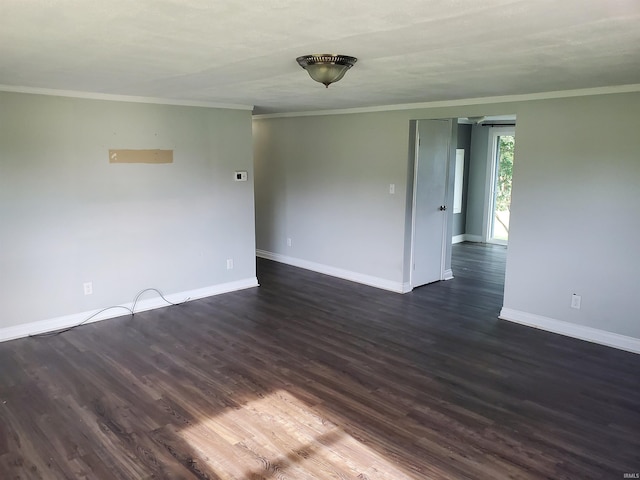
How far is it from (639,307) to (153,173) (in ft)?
15.1

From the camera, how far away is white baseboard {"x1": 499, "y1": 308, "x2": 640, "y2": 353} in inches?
157

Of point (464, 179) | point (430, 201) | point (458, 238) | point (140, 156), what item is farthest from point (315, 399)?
point (464, 179)

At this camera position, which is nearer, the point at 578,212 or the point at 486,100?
the point at 578,212

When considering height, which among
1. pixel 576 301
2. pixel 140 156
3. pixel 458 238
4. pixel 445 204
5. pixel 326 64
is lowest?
pixel 458 238

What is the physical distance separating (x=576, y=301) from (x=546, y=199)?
0.95 metres

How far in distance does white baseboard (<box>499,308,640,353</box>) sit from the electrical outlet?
0.17 metres

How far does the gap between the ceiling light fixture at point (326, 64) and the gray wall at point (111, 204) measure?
8.58ft

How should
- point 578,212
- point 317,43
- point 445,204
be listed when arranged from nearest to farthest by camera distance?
point 317,43 < point 578,212 < point 445,204

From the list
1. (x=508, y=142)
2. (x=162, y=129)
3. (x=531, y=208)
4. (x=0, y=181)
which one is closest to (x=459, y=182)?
(x=508, y=142)

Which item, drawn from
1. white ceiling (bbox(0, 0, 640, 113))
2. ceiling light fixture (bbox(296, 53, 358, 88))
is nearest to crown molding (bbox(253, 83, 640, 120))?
white ceiling (bbox(0, 0, 640, 113))

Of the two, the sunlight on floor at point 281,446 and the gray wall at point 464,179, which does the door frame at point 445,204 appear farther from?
the sunlight on floor at point 281,446

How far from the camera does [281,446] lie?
2.69 meters

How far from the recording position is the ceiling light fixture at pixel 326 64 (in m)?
2.64

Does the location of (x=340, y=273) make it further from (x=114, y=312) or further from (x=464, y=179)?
(x=464, y=179)
